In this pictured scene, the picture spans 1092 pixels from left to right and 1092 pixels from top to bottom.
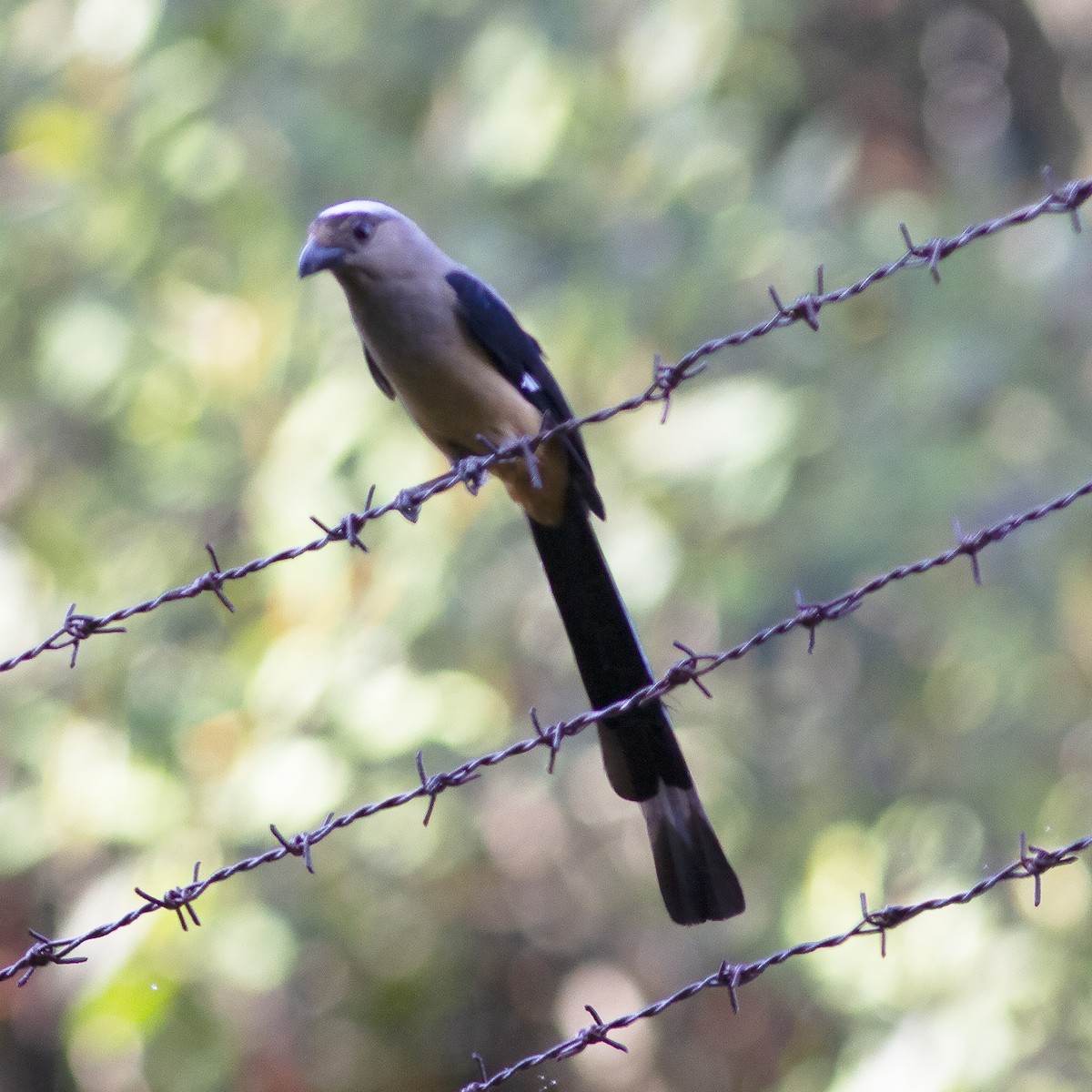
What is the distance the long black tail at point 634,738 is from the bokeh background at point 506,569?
1651mm

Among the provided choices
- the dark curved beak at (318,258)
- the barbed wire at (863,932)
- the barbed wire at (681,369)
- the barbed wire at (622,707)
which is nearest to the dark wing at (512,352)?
the dark curved beak at (318,258)

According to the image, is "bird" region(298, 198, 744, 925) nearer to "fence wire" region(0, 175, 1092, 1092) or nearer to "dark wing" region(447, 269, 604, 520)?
"dark wing" region(447, 269, 604, 520)

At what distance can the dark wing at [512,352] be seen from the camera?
3750 mm

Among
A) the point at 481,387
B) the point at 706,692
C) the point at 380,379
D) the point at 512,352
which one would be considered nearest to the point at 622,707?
the point at 706,692

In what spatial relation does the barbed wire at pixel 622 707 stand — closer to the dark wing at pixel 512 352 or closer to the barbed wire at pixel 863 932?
the barbed wire at pixel 863 932

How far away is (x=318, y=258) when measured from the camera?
3.54 m

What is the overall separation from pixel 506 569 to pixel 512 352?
8.02ft

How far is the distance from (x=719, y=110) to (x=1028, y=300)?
1.67 m

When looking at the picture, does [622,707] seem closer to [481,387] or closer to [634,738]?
[634,738]

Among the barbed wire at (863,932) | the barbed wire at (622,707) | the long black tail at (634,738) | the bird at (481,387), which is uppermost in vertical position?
the bird at (481,387)

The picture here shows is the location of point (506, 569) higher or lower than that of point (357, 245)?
higher

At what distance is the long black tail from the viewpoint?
9.91 feet

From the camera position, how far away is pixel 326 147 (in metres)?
6.32

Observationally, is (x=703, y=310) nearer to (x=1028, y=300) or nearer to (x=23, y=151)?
(x=1028, y=300)
